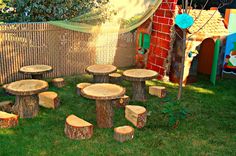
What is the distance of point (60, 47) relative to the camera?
950 cm

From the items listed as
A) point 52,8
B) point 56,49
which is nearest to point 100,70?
point 56,49

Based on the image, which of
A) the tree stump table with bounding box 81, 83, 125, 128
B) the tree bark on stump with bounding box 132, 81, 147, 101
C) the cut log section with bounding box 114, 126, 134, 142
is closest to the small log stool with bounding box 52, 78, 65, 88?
the tree bark on stump with bounding box 132, 81, 147, 101

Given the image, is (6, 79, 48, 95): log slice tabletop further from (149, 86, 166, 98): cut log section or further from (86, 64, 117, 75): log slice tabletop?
(149, 86, 166, 98): cut log section

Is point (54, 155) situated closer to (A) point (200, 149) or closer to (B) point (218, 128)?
(A) point (200, 149)

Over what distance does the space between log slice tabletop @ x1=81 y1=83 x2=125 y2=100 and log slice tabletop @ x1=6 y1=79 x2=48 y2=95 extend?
1041mm

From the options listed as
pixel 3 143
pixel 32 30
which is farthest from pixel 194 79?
pixel 3 143

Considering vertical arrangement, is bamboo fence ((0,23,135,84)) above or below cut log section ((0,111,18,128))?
above

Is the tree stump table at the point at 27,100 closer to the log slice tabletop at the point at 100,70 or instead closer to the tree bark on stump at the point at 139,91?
the log slice tabletop at the point at 100,70

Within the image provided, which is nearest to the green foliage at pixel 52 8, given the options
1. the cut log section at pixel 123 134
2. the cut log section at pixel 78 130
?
the cut log section at pixel 78 130

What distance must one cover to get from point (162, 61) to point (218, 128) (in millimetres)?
3606

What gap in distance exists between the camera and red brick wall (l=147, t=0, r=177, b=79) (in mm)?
9172

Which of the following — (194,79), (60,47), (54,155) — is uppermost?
(60,47)

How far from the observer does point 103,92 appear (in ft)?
20.3

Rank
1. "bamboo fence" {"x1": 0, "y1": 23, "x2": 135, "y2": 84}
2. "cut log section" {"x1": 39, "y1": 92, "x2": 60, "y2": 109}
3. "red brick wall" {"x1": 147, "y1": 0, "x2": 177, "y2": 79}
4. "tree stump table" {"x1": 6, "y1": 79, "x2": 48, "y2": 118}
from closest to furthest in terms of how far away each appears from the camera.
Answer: "tree stump table" {"x1": 6, "y1": 79, "x2": 48, "y2": 118} < "cut log section" {"x1": 39, "y1": 92, "x2": 60, "y2": 109} < "bamboo fence" {"x1": 0, "y1": 23, "x2": 135, "y2": 84} < "red brick wall" {"x1": 147, "y1": 0, "x2": 177, "y2": 79}
